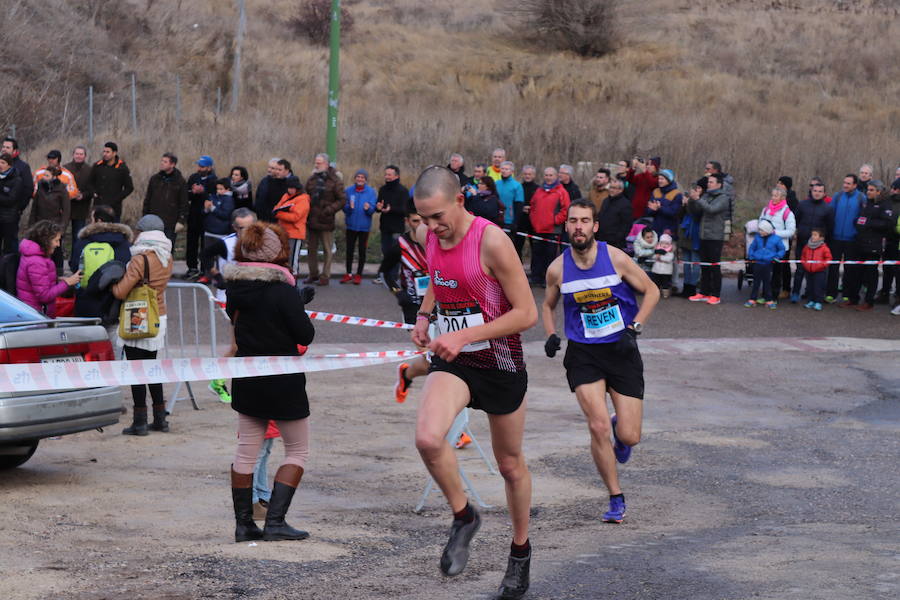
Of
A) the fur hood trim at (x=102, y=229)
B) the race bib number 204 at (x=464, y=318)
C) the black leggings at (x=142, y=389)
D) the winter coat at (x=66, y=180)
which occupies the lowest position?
the black leggings at (x=142, y=389)

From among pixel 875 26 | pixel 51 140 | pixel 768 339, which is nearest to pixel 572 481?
pixel 768 339

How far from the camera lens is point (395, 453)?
982 centimetres

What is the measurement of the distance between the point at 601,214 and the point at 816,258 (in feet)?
10.7

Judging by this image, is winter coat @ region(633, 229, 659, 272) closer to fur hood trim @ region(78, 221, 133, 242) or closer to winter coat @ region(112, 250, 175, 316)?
fur hood trim @ region(78, 221, 133, 242)

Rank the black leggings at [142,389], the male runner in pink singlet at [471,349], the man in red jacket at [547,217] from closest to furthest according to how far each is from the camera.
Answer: the male runner in pink singlet at [471,349], the black leggings at [142,389], the man in red jacket at [547,217]

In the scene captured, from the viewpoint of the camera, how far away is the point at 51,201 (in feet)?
63.6

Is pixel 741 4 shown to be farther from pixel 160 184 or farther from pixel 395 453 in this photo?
pixel 395 453

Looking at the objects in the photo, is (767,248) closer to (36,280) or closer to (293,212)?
(293,212)

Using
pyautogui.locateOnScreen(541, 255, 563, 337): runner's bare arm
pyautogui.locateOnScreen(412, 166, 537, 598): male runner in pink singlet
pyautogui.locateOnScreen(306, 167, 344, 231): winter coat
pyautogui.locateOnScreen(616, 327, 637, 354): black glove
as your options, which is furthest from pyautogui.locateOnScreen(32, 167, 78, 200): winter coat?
pyautogui.locateOnScreen(412, 166, 537, 598): male runner in pink singlet

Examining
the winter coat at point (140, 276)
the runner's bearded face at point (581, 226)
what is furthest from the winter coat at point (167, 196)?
the runner's bearded face at point (581, 226)

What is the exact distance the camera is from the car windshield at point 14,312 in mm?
8227

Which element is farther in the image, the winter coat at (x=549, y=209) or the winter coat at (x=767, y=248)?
the winter coat at (x=549, y=209)

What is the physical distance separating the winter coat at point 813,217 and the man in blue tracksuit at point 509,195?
4427 mm

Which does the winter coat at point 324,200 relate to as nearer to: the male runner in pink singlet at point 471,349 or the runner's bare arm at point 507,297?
the male runner in pink singlet at point 471,349
